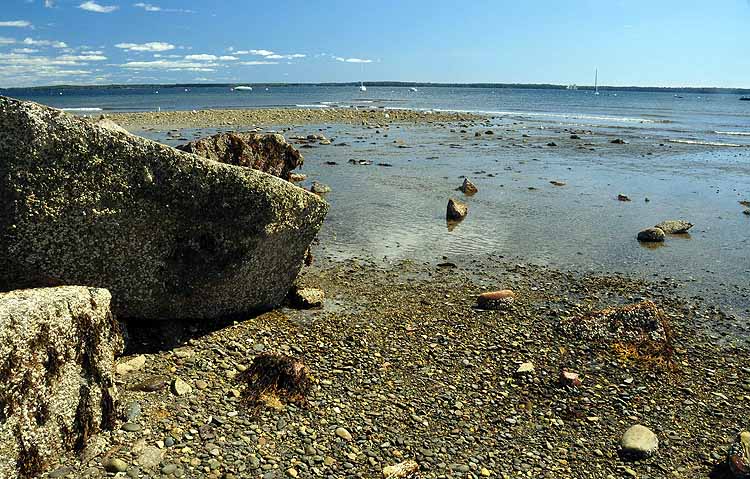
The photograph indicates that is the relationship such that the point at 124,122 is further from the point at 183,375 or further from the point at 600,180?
the point at 183,375

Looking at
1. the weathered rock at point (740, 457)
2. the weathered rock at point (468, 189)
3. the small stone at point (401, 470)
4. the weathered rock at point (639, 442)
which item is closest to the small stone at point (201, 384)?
the small stone at point (401, 470)

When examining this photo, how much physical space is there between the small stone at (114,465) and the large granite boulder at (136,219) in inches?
101

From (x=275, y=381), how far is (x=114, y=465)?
6.59ft

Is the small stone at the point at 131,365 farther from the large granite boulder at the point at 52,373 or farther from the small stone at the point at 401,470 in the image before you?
the small stone at the point at 401,470

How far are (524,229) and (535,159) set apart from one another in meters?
17.1

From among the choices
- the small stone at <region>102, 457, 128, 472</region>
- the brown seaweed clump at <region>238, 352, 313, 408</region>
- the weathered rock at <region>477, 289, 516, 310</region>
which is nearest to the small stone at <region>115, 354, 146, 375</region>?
the brown seaweed clump at <region>238, 352, 313, 408</region>

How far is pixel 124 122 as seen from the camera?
53.3 metres

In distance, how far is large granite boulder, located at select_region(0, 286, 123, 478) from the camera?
4.78 m

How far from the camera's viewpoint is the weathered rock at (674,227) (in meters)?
15.3

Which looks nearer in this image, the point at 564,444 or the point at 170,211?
the point at 564,444

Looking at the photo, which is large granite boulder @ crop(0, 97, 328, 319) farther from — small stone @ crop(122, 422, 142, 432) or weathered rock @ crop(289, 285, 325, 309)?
small stone @ crop(122, 422, 142, 432)

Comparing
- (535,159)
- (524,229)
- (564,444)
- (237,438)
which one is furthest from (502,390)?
(535,159)

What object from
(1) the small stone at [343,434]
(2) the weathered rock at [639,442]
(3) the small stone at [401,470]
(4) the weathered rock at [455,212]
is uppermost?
(4) the weathered rock at [455,212]

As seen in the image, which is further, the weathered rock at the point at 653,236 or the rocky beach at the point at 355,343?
the weathered rock at the point at 653,236
